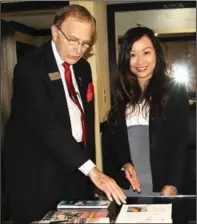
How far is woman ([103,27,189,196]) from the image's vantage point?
173 centimetres

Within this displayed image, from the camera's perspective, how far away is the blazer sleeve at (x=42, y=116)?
54.3 inches

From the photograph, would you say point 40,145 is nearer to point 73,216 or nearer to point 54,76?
point 54,76

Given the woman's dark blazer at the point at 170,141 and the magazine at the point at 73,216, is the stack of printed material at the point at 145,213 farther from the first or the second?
the woman's dark blazer at the point at 170,141

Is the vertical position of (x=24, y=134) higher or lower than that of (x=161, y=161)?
higher

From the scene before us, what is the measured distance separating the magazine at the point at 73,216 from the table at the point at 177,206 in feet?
0.15

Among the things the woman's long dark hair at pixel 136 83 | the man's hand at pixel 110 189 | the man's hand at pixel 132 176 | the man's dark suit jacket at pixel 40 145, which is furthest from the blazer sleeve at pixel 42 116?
the woman's long dark hair at pixel 136 83

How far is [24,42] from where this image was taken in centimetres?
343

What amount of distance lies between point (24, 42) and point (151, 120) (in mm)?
2052

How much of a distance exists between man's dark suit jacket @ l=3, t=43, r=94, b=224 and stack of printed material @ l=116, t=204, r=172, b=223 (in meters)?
0.26

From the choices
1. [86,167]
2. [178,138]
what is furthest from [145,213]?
[178,138]

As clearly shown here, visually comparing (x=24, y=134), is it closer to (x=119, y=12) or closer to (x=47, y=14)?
(x=47, y=14)

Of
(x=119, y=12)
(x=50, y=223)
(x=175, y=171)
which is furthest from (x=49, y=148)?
(x=119, y=12)

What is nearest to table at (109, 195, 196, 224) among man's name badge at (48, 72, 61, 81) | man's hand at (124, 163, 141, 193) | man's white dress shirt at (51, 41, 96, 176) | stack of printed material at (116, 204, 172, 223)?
stack of printed material at (116, 204, 172, 223)

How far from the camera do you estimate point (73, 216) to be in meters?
1.14
